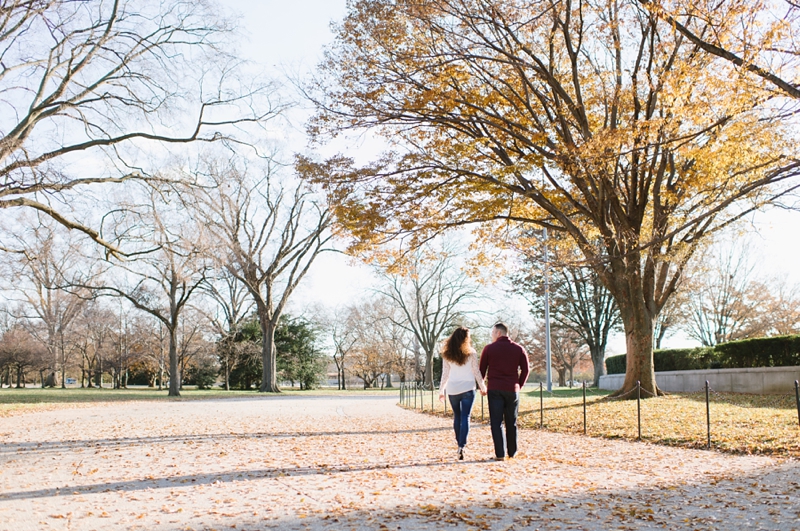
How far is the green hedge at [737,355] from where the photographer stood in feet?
65.4

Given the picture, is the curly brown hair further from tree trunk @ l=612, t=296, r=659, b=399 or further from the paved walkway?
tree trunk @ l=612, t=296, r=659, b=399

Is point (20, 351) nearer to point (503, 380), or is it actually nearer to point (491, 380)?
point (491, 380)

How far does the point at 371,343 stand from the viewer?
67.3 m

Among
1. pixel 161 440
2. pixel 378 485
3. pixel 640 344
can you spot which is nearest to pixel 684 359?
pixel 640 344

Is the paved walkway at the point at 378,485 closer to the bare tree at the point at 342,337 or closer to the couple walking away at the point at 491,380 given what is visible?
the couple walking away at the point at 491,380

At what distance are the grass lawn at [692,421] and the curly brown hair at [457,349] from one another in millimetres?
4518

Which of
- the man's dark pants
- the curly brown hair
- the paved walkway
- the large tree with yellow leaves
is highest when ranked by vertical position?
the large tree with yellow leaves

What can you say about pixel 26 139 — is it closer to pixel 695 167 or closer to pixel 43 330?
pixel 695 167

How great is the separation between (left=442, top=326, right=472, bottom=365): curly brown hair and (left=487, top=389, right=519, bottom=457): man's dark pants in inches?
23.7

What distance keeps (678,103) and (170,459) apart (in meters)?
11.5

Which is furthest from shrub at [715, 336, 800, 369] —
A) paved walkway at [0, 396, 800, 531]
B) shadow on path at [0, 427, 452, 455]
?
shadow on path at [0, 427, 452, 455]

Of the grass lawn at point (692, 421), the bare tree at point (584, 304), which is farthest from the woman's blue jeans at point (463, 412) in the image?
Answer: the bare tree at point (584, 304)

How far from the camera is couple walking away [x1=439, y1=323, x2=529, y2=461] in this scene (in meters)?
8.59

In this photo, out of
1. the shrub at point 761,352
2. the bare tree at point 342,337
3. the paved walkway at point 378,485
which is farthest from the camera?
the bare tree at point 342,337
